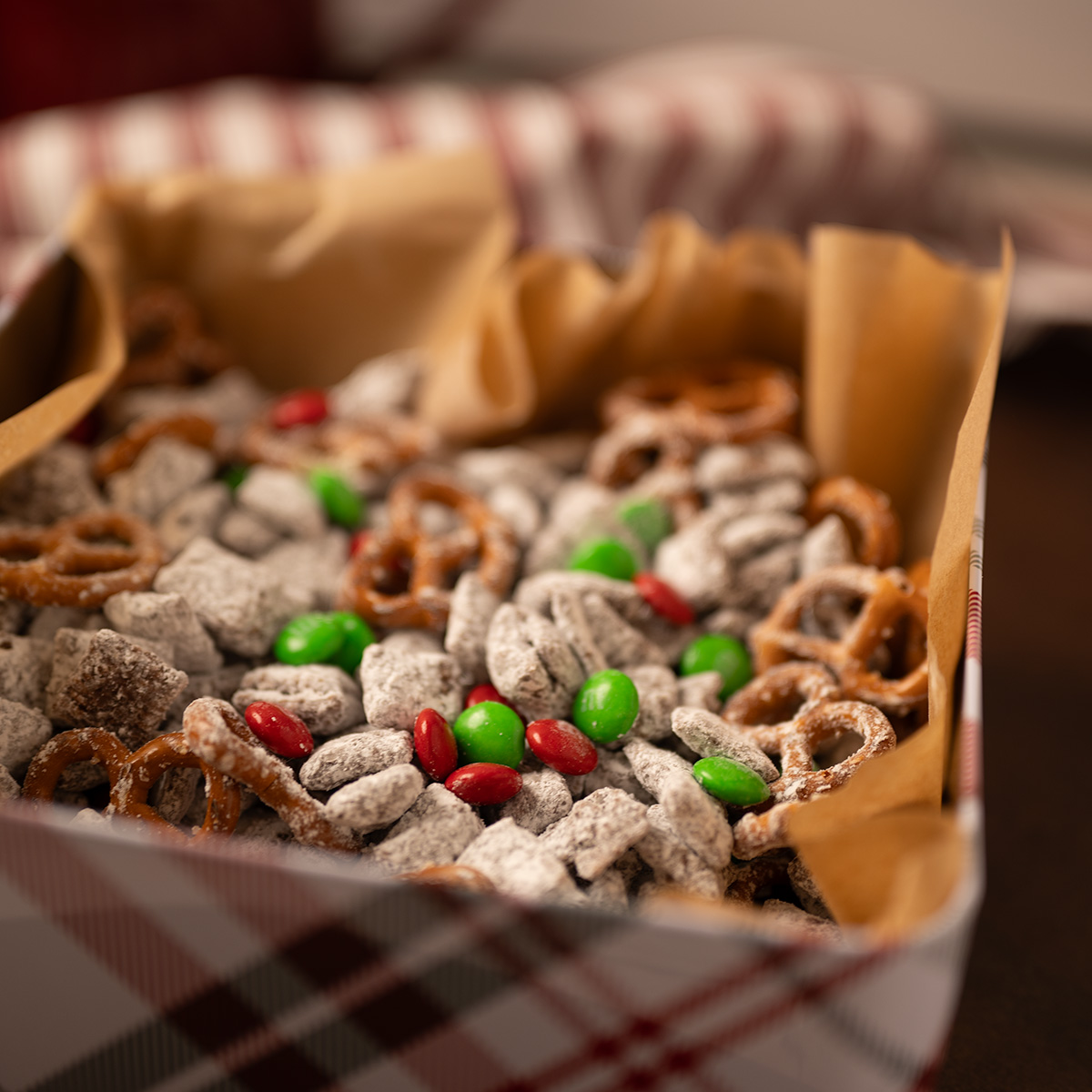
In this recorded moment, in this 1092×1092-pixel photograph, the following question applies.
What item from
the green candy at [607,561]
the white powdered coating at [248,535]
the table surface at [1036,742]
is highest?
the white powdered coating at [248,535]

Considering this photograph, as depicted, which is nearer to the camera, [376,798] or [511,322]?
[376,798]

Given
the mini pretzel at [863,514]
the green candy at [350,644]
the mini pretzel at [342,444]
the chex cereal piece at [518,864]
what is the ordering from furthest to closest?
the mini pretzel at [342,444] → the mini pretzel at [863,514] → the green candy at [350,644] → the chex cereal piece at [518,864]

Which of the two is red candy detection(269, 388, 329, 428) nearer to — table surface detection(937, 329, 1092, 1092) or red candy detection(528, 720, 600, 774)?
red candy detection(528, 720, 600, 774)

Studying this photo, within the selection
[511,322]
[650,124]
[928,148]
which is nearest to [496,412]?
[511,322]

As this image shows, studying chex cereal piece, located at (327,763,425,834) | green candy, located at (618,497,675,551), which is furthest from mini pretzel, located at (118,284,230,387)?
chex cereal piece, located at (327,763,425,834)

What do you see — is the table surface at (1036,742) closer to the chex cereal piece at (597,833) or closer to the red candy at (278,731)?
the chex cereal piece at (597,833)

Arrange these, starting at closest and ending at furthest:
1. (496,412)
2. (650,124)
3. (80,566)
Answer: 1. (80,566)
2. (496,412)
3. (650,124)

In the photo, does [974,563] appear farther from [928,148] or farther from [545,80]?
[545,80]

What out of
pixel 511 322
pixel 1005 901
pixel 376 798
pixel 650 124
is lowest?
pixel 1005 901

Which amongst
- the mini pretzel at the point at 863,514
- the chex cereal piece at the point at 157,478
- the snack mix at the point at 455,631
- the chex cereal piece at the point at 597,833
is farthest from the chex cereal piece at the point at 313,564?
the mini pretzel at the point at 863,514
